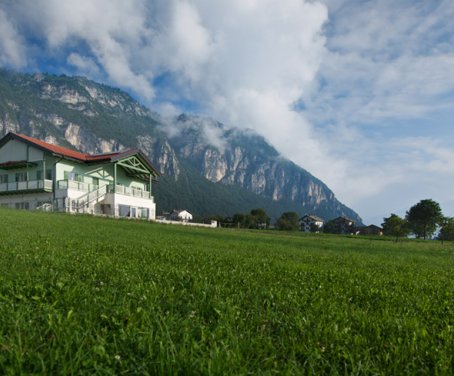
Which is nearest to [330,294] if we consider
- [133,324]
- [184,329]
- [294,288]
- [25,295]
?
[294,288]

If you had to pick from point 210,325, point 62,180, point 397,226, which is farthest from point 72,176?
point 397,226

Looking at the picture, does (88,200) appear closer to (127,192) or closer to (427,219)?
(127,192)

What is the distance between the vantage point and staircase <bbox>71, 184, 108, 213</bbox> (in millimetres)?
36353

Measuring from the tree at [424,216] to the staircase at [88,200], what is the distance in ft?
203

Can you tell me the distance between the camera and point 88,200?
3822 centimetres

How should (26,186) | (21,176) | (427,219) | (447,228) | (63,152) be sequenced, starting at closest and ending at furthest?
(26,186) < (63,152) < (21,176) < (447,228) < (427,219)

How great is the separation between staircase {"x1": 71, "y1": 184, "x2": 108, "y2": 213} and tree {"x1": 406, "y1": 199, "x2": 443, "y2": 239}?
62.0 meters

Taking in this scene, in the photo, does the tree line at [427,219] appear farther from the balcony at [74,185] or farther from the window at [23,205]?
the window at [23,205]

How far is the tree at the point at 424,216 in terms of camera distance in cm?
6994

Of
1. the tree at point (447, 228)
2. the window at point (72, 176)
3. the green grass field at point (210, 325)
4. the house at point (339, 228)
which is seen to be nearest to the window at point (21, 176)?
the window at point (72, 176)

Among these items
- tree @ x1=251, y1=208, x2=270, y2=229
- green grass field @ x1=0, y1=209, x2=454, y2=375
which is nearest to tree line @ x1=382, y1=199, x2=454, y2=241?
tree @ x1=251, y1=208, x2=270, y2=229

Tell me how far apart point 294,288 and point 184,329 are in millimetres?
2143

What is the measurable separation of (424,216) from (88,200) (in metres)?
69.3

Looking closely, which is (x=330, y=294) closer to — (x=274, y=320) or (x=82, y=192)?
(x=274, y=320)
